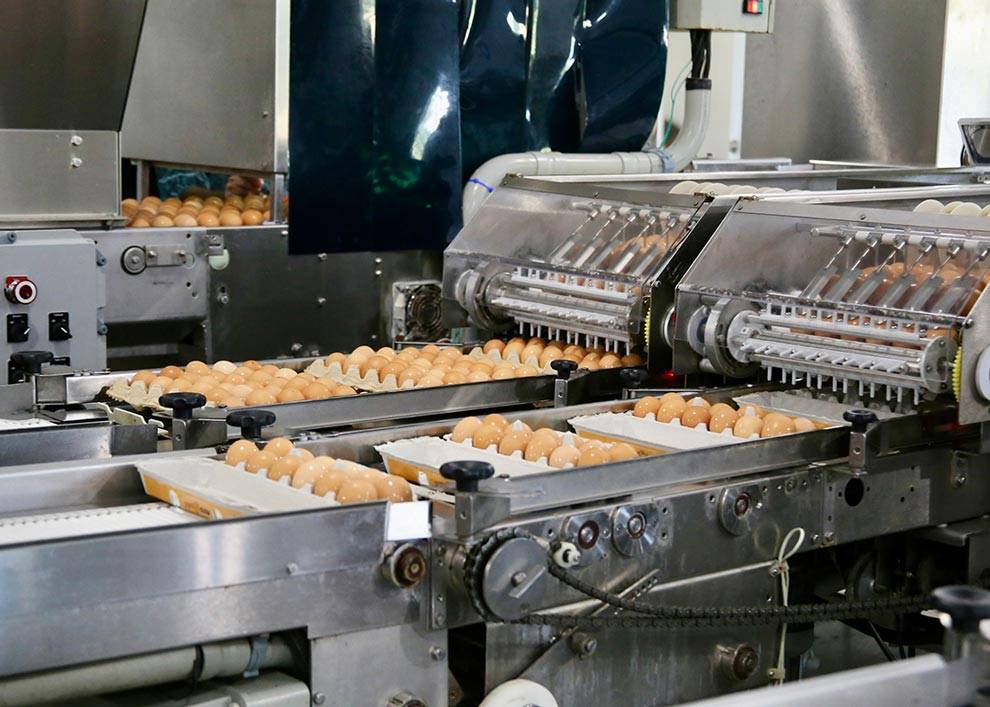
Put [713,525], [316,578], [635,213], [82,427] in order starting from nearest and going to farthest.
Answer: [316,578]
[713,525]
[82,427]
[635,213]

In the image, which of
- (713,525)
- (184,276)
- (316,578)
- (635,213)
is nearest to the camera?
(316,578)

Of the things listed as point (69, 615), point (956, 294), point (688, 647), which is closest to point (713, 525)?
point (688, 647)

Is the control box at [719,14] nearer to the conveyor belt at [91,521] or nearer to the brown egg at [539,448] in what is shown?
the brown egg at [539,448]

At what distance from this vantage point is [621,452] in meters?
2.60

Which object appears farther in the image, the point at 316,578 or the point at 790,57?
the point at 790,57

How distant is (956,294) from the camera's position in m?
2.76

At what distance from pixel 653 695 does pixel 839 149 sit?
4565 millimetres

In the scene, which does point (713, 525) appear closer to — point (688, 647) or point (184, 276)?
point (688, 647)

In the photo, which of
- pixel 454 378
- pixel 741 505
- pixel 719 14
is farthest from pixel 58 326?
pixel 719 14

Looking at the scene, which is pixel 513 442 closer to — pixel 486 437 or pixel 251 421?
pixel 486 437

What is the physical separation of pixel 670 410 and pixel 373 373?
0.79m

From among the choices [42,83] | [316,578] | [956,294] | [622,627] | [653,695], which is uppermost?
[42,83]

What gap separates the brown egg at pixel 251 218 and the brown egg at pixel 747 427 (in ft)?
7.91

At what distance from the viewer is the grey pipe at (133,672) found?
1.88 meters
